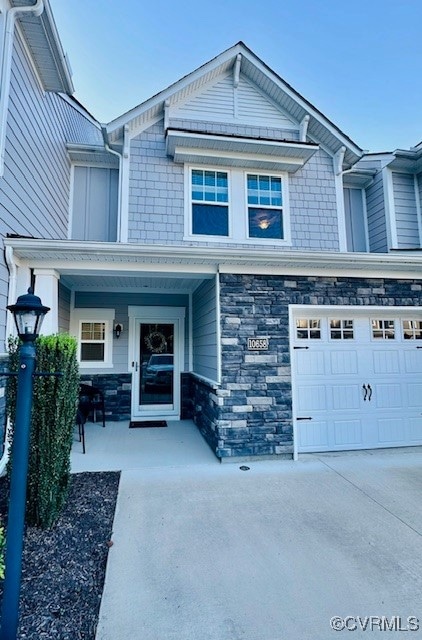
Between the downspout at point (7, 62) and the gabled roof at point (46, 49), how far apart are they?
7cm

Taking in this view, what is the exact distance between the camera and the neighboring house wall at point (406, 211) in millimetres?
7320

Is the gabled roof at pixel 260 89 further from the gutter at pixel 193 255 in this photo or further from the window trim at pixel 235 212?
the gutter at pixel 193 255

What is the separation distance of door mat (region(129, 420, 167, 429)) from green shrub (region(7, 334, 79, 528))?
3.58 metres

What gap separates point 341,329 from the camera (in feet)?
17.9

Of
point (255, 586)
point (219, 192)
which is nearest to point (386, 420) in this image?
point (255, 586)

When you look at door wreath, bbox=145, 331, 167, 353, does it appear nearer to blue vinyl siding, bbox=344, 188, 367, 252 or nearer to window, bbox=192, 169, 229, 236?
window, bbox=192, 169, 229, 236

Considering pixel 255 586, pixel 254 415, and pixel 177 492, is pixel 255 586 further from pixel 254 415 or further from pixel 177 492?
pixel 254 415

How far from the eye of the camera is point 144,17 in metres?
7.98

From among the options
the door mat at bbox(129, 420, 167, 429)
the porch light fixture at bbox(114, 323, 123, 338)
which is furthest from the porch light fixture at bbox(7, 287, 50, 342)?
the porch light fixture at bbox(114, 323, 123, 338)

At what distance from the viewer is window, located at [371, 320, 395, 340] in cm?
554

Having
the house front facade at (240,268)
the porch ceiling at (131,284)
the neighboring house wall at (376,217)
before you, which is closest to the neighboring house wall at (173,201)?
the house front facade at (240,268)

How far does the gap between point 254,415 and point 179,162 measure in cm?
494

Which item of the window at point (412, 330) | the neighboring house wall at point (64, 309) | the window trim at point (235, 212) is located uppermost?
the window trim at point (235, 212)

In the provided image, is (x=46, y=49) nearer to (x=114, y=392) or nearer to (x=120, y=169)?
(x=120, y=169)
